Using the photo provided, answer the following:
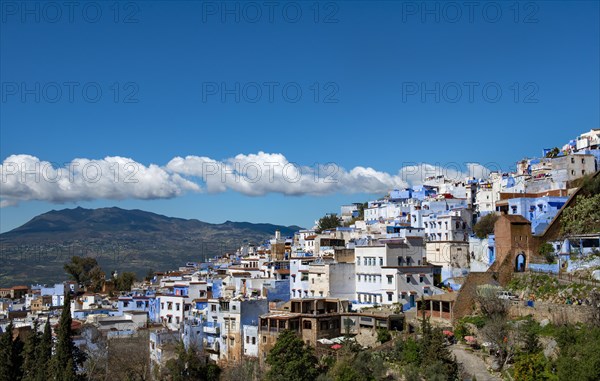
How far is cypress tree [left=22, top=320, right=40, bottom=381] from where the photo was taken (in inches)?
1598

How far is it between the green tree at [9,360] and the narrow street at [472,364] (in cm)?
2797

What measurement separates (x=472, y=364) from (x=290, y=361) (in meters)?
9.46

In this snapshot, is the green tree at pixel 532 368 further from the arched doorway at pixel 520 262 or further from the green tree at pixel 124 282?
the green tree at pixel 124 282

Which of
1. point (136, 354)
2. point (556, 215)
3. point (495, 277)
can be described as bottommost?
point (136, 354)

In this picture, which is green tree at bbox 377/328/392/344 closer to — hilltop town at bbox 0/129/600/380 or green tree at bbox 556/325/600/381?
hilltop town at bbox 0/129/600/380

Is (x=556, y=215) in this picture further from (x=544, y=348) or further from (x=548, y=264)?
(x=544, y=348)

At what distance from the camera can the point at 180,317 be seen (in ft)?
162

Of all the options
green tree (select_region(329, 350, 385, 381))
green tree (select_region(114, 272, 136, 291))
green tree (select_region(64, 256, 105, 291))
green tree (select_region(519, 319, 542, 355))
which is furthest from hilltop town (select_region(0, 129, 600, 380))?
green tree (select_region(64, 256, 105, 291))

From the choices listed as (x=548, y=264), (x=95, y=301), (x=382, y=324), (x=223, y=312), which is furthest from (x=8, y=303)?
(x=548, y=264)

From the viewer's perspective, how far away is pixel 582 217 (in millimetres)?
40719

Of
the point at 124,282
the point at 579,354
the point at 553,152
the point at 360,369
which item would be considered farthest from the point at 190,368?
the point at 553,152

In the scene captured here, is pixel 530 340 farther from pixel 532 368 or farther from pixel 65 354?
pixel 65 354

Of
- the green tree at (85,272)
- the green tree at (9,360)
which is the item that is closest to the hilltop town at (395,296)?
the green tree at (9,360)

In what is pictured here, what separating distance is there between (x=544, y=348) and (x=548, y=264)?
8.53 m
